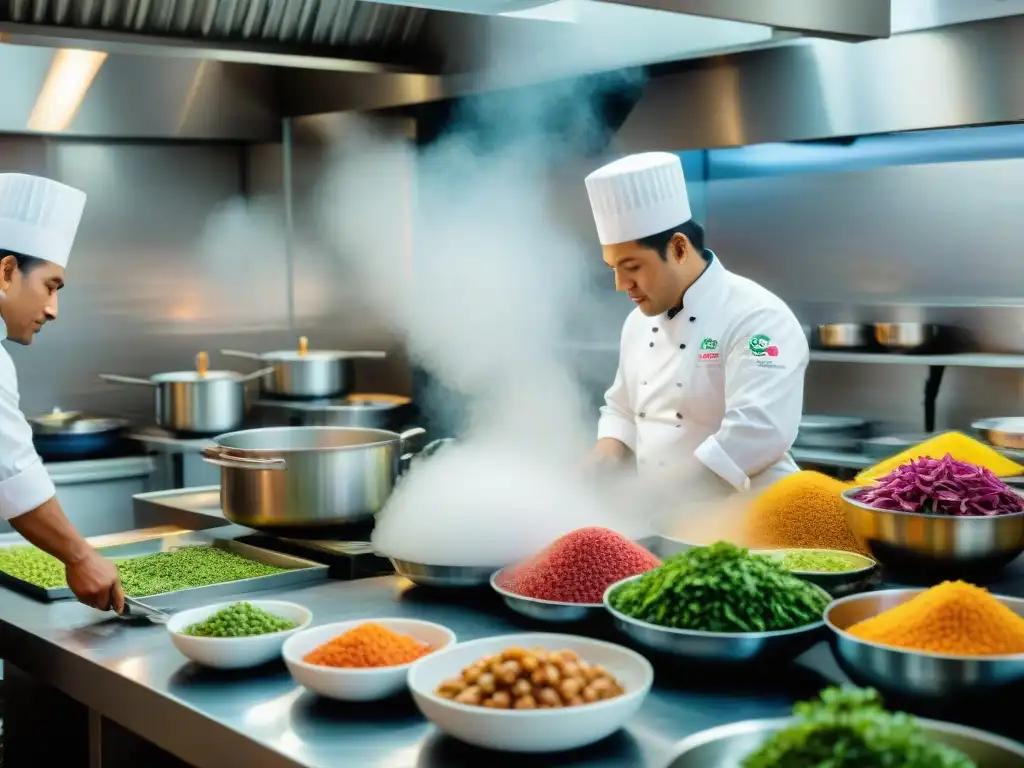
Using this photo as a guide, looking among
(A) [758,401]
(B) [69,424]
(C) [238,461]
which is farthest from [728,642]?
(B) [69,424]

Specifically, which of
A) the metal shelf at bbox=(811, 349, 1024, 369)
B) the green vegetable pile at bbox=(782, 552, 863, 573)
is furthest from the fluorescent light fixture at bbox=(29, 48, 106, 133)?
the green vegetable pile at bbox=(782, 552, 863, 573)

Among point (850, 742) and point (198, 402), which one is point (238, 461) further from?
point (198, 402)

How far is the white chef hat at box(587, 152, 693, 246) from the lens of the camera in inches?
121

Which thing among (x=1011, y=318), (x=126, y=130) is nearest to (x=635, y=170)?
(x=1011, y=318)

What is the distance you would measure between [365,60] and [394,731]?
3.71m

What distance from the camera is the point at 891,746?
3.48ft

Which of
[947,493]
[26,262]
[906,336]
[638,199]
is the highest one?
[638,199]

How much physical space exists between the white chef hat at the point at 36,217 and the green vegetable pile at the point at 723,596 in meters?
1.49

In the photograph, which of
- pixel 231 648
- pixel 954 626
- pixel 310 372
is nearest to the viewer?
pixel 954 626

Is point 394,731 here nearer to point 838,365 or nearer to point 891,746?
point 891,746

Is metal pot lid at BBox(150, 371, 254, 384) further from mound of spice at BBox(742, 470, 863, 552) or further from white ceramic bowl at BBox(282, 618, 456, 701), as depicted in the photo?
white ceramic bowl at BBox(282, 618, 456, 701)

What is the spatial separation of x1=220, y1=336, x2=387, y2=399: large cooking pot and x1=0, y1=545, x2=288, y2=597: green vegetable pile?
2266 millimetres

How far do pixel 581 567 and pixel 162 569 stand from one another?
945 millimetres

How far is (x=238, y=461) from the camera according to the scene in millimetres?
2385
